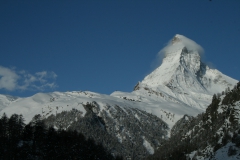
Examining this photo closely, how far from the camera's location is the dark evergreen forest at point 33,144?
15562 centimetres

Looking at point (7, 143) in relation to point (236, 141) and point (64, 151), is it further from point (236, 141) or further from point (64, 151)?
point (236, 141)

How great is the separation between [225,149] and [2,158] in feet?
386

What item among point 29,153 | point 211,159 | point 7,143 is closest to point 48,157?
point 29,153

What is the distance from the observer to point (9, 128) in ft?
547

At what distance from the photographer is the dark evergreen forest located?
511 ft

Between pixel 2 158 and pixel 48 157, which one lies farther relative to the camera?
pixel 48 157

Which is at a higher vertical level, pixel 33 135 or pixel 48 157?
pixel 33 135

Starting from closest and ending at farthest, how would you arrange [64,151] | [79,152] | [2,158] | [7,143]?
[2,158] < [7,143] < [64,151] < [79,152]

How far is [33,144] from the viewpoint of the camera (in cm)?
16975

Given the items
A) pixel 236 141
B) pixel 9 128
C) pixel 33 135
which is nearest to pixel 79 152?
pixel 33 135

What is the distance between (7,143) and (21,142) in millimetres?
10531

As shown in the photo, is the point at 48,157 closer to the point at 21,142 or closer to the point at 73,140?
the point at 21,142

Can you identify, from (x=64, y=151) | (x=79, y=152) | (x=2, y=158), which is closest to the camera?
(x=2, y=158)

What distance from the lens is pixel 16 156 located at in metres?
152
